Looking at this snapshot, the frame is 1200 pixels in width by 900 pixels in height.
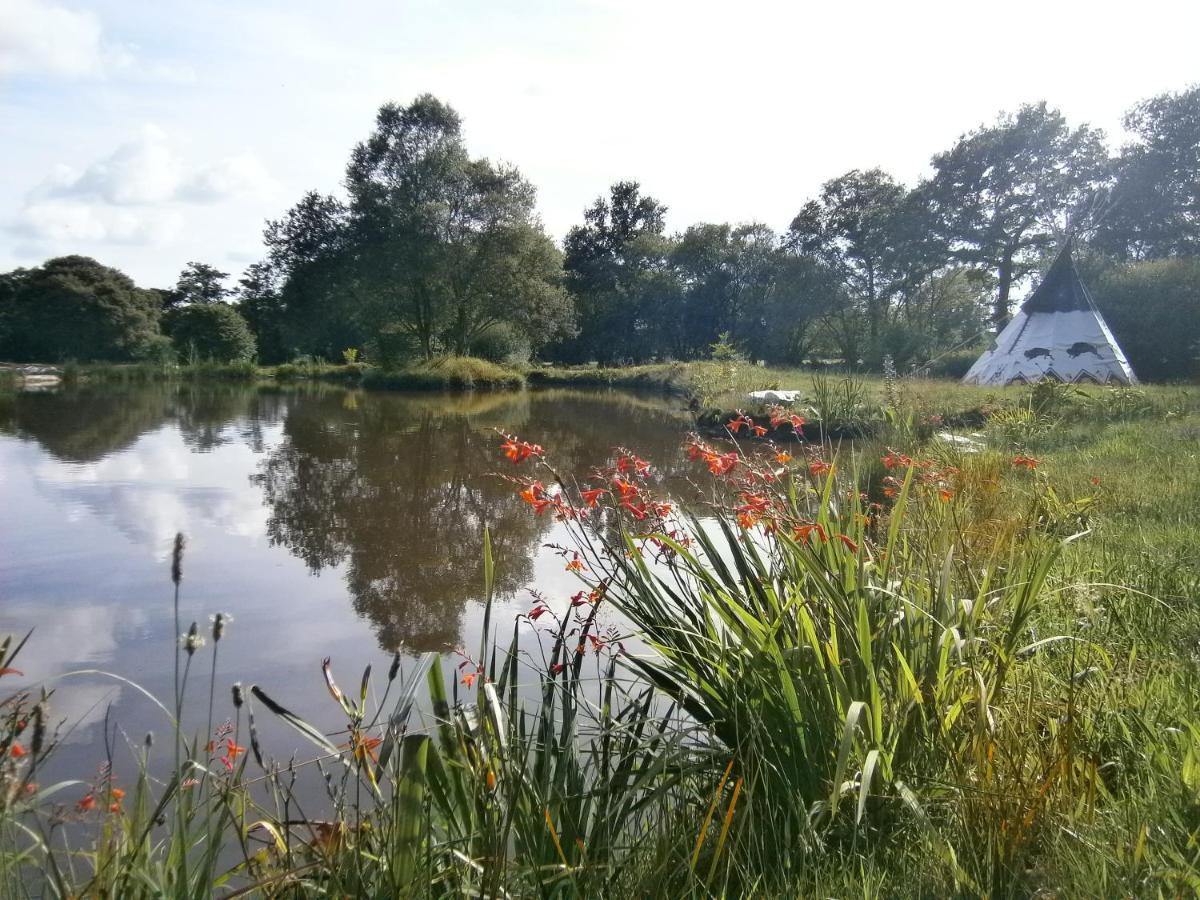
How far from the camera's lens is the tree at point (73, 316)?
25.0 meters

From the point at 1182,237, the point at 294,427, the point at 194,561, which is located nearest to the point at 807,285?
the point at 1182,237

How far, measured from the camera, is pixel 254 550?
523cm

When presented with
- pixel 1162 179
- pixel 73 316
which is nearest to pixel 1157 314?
pixel 1162 179

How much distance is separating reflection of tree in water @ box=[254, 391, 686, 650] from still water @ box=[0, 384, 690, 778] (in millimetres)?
22

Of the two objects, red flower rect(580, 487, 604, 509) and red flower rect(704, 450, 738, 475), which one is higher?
red flower rect(704, 450, 738, 475)

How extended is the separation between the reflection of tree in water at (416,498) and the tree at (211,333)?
13.2m

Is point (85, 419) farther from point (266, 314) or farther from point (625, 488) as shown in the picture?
point (266, 314)

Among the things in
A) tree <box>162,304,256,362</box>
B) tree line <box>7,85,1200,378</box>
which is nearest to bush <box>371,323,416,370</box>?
tree line <box>7,85,1200,378</box>

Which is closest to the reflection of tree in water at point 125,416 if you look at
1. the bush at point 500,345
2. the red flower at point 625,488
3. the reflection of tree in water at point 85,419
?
the reflection of tree in water at point 85,419

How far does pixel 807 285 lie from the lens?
91.9 ft

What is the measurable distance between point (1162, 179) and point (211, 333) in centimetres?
2844

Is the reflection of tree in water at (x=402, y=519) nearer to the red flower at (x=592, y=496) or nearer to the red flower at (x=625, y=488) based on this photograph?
the red flower at (x=592, y=496)

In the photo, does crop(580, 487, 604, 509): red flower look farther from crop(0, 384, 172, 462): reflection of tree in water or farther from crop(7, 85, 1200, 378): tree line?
crop(7, 85, 1200, 378): tree line

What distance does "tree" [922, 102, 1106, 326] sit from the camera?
76.9 ft
